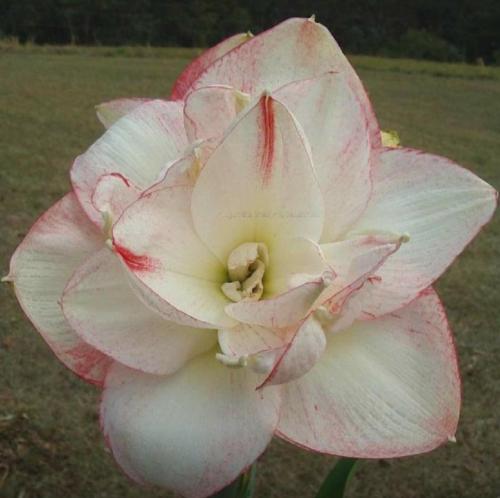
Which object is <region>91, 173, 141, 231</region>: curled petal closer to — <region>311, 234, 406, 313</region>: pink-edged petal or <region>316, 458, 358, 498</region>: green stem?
<region>311, 234, 406, 313</region>: pink-edged petal

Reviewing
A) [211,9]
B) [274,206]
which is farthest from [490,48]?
[274,206]

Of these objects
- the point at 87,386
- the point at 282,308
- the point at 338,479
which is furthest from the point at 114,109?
the point at 87,386

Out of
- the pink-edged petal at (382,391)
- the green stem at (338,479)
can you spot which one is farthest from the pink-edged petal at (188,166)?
the green stem at (338,479)

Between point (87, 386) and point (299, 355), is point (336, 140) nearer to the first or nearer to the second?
point (299, 355)

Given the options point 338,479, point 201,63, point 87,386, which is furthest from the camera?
point 87,386

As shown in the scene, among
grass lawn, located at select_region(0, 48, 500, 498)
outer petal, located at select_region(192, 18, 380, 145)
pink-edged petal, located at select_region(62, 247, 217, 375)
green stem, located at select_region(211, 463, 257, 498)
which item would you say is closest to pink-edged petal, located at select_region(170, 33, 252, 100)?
outer petal, located at select_region(192, 18, 380, 145)

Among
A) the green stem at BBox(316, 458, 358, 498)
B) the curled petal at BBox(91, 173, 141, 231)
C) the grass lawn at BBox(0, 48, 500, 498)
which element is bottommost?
the grass lawn at BBox(0, 48, 500, 498)
